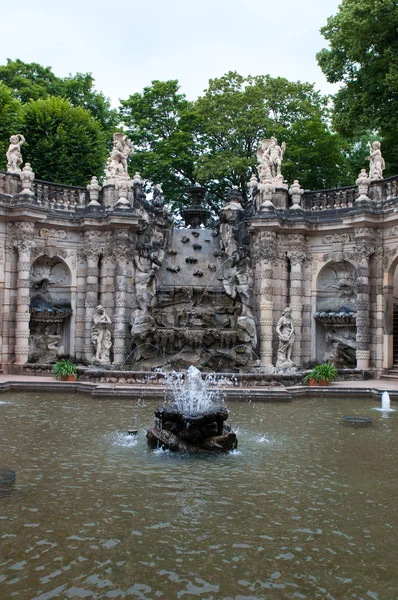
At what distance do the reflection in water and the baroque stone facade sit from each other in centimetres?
Result: 1027

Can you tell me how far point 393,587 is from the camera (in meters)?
5.17

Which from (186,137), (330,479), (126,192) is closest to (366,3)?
(126,192)

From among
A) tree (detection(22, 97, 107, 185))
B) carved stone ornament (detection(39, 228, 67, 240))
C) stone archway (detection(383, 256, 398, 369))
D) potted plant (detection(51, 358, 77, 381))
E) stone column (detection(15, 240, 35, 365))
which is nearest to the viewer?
potted plant (detection(51, 358, 77, 381))

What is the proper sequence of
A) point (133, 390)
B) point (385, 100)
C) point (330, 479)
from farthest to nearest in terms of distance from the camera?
1. point (385, 100)
2. point (133, 390)
3. point (330, 479)

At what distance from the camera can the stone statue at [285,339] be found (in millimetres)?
21297

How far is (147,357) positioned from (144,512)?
1444cm

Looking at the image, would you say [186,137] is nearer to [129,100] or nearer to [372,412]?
[129,100]

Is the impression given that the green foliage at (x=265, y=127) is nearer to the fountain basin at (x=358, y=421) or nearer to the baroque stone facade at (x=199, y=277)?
the baroque stone facade at (x=199, y=277)

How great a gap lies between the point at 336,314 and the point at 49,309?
36.8 feet

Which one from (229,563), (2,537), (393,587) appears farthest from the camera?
(2,537)

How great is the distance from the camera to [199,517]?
6.75 meters

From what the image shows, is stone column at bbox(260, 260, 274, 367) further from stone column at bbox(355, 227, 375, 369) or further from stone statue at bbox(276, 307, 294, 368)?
stone column at bbox(355, 227, 375, 369)

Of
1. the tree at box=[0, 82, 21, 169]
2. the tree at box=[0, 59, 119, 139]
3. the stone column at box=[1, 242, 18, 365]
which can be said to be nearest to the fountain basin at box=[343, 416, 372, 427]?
the stone column at box=[1, 242, 18, 365]

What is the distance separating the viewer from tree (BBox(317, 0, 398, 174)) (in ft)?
77.0
